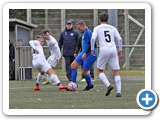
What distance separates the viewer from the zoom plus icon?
8.31 metres

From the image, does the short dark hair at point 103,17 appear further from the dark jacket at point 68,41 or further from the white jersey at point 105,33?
the dark jacket at point 68,41

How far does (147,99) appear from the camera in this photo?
27.7ft

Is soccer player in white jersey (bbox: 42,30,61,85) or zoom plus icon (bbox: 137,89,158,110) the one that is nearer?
zoom plus icon (bbox: 137,89,158,110)

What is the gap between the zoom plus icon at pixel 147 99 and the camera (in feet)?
27.3

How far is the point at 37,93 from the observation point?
1373cm

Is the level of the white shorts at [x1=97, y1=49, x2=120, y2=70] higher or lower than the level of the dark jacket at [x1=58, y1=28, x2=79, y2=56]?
lower

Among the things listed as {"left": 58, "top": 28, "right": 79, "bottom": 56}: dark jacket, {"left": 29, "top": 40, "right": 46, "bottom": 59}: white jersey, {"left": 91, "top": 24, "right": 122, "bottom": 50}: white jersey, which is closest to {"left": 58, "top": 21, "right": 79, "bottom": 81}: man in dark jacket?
{"left": 58, "top": 28, "right": 79, "bottom": 56}: dark jacket

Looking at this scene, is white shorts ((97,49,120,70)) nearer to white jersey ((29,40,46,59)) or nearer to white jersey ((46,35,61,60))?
white jersey ((29,40,46,59))

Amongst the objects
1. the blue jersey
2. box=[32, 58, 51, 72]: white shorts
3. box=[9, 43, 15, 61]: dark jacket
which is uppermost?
the blue jersey

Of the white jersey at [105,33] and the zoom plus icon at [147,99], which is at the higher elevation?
the white jersey at [105,33]

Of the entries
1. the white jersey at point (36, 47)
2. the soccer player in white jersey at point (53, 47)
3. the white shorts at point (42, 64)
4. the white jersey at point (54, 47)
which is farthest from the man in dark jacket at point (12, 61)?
the white shorts at point (42, 64)
